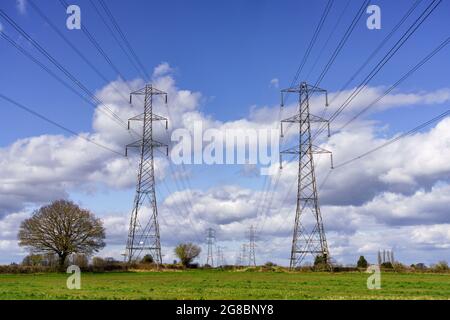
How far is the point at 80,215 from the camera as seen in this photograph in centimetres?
11369

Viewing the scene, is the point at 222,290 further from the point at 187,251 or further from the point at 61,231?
the point at 187,251

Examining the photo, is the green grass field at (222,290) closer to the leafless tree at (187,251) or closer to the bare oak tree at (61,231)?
the bare oak tree at (61,231)

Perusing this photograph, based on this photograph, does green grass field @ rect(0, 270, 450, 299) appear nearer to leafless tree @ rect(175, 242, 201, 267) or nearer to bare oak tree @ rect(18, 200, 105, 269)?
bare oak tree @ rect(18, 200, 105, 269)

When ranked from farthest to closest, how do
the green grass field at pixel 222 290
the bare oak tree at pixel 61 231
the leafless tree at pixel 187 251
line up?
the leafless tree at pixel 187 251, the bare oak tree at pixel 61 231, the green grass field at pixel 222 290

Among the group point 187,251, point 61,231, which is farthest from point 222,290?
point 187,251

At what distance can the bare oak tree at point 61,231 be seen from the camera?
363 ft

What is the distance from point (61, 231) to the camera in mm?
111938

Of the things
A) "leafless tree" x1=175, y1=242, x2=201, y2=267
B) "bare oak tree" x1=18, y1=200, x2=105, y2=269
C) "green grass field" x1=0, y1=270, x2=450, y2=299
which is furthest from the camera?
"leafless tree" x1=175, y1=242, x2=201, y2=267

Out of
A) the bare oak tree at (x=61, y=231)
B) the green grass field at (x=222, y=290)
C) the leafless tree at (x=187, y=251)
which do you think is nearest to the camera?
the green grass field at (x=222, y=290)

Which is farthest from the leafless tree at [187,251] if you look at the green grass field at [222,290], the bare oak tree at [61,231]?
the green grass field at [222,290]

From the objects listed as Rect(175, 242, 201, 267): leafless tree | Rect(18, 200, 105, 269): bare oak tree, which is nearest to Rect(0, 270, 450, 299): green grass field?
Rect(18, 200, 105, 269): bare oak tree

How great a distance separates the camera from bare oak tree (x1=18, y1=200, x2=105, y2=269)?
110500mm
